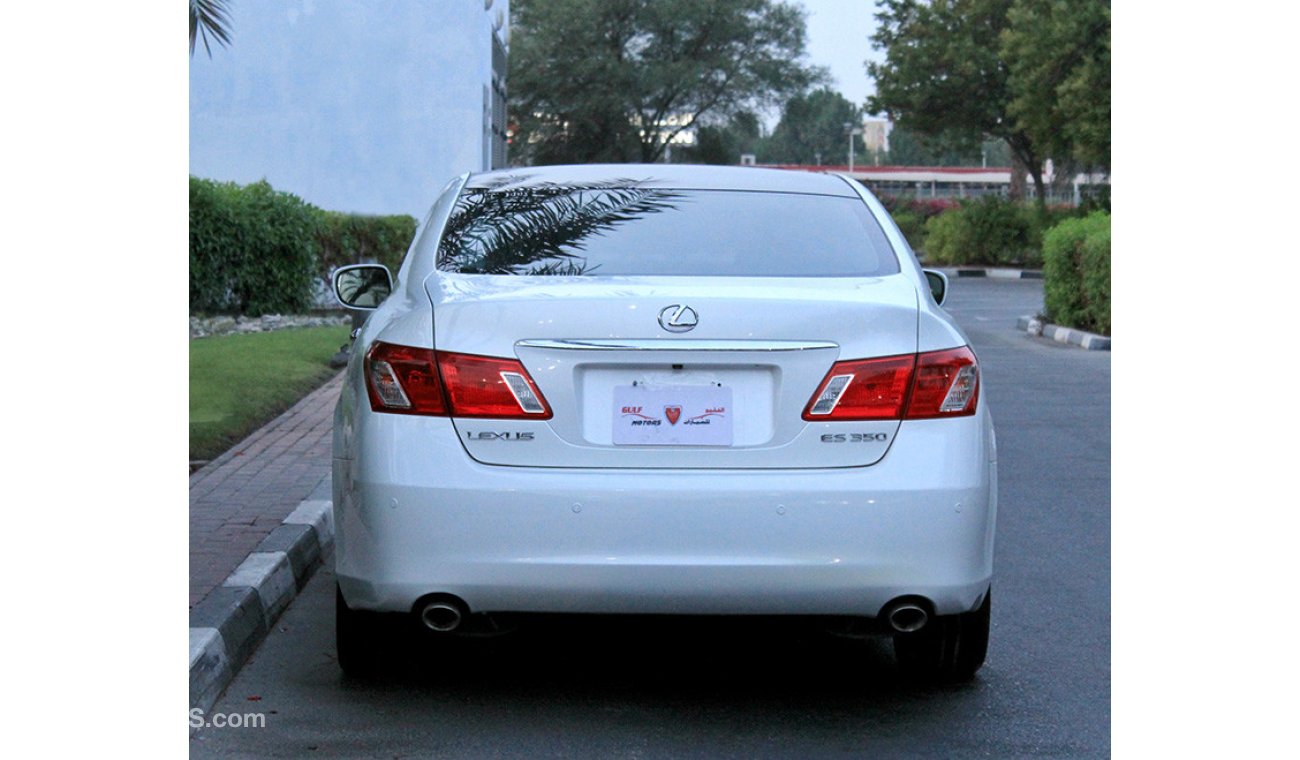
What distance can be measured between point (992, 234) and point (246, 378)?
102 feet

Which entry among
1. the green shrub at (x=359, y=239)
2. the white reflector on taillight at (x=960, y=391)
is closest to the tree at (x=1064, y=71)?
the green shrub at (x=359, y=239)

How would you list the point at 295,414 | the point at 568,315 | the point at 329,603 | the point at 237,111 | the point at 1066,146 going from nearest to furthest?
the point at 568,315 < the point at 329,603 < the point at 295,414 < the point at 237,111 < the point at 1066,146

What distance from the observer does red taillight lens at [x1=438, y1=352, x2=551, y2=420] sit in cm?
394

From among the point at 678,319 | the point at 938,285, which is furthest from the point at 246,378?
the point at 678,319

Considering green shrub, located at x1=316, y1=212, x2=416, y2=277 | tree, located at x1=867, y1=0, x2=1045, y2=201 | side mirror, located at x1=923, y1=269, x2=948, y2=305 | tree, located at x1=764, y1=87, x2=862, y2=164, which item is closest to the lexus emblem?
side mirror, located at x1=923, y1=269, x2=948, y2=305

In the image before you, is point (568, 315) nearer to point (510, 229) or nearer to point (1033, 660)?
point (510, 229)

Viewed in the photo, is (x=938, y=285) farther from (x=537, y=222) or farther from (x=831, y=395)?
(x=831, y=395)

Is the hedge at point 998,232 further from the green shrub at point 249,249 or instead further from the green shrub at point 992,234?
the green shrub at point 249,249

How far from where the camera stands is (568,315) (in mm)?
3980

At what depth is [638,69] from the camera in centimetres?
5731

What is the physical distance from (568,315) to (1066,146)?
37.5 m

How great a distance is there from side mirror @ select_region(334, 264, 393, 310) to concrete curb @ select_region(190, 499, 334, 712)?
87 centimetres
